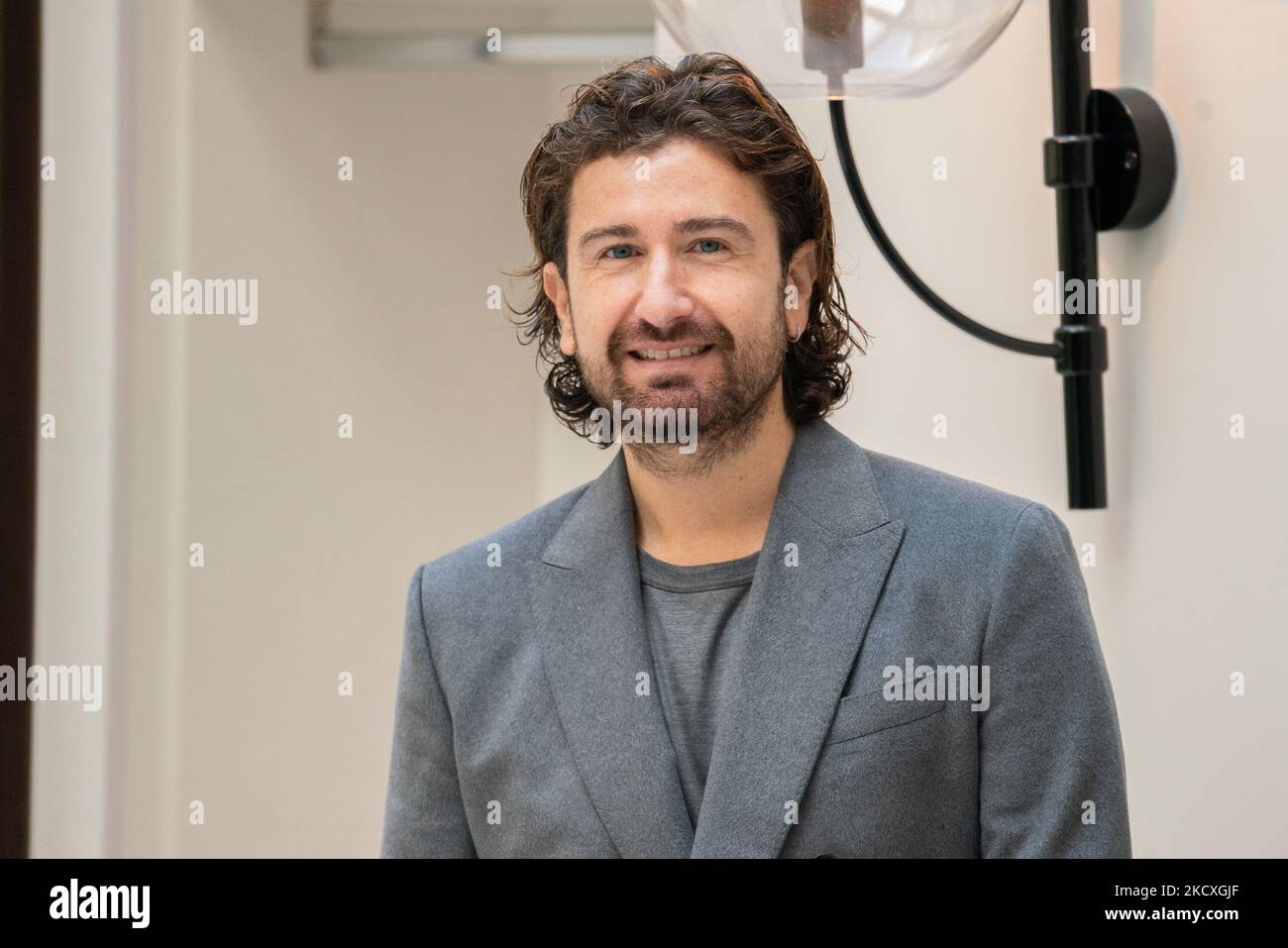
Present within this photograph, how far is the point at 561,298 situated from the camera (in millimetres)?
1053

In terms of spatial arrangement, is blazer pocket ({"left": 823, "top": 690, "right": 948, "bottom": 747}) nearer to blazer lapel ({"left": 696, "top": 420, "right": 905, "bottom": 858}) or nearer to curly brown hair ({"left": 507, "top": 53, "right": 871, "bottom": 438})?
blazer lapel ({"left": 696, "top": 420, "right": 905, "bottom": 858})

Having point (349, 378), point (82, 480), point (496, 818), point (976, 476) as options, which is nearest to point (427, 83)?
point (349, 378)

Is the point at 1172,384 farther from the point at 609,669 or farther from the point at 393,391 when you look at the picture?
the point at 393,391

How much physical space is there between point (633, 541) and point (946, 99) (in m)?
0.44

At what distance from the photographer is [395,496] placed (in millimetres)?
1940

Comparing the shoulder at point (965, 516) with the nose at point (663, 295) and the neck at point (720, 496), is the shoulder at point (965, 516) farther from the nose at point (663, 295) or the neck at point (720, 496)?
the nose at point (663, 295)

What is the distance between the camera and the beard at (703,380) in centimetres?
92

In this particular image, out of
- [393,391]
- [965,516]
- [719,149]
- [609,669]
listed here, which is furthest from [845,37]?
[393,391]

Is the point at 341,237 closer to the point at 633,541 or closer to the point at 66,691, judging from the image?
the point at 66,691

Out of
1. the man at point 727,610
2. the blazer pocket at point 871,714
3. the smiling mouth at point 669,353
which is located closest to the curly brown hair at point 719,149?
the man at point 727,610

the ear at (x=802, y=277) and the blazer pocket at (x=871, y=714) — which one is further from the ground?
the ear at (x=802, y=277)

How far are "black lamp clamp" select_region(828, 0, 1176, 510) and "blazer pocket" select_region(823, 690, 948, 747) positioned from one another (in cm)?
18

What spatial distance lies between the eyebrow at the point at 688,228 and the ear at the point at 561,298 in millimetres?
94

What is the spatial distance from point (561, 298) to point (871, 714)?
0.36 meters
